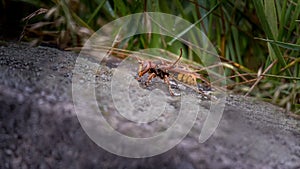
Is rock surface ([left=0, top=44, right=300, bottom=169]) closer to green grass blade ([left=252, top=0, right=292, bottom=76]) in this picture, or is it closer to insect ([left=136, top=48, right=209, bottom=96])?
insect ([left=136, top=48, right=209, bottom=96])

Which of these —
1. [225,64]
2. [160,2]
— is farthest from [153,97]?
[160,2]

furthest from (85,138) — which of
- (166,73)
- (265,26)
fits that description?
(265,26)

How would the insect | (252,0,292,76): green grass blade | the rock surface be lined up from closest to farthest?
the rock surface, the insect, (252,0,292,76): green grass blade

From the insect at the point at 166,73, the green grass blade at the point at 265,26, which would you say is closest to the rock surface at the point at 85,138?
the insect at the point at 166,73

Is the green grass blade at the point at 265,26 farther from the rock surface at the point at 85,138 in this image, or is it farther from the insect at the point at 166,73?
the rock surface at the point at 85,138

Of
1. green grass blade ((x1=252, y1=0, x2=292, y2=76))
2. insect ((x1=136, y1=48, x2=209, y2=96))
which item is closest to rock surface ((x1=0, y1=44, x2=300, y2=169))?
insect ((x1=136, y1=48, x2=209, y2=96))

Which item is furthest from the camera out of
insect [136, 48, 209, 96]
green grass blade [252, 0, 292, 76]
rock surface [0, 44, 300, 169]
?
green grass blade [252, 0, 292, 76]

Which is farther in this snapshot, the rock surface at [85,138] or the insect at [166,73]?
the insect at [166,73]

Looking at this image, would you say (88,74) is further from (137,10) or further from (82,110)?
(137,10)
